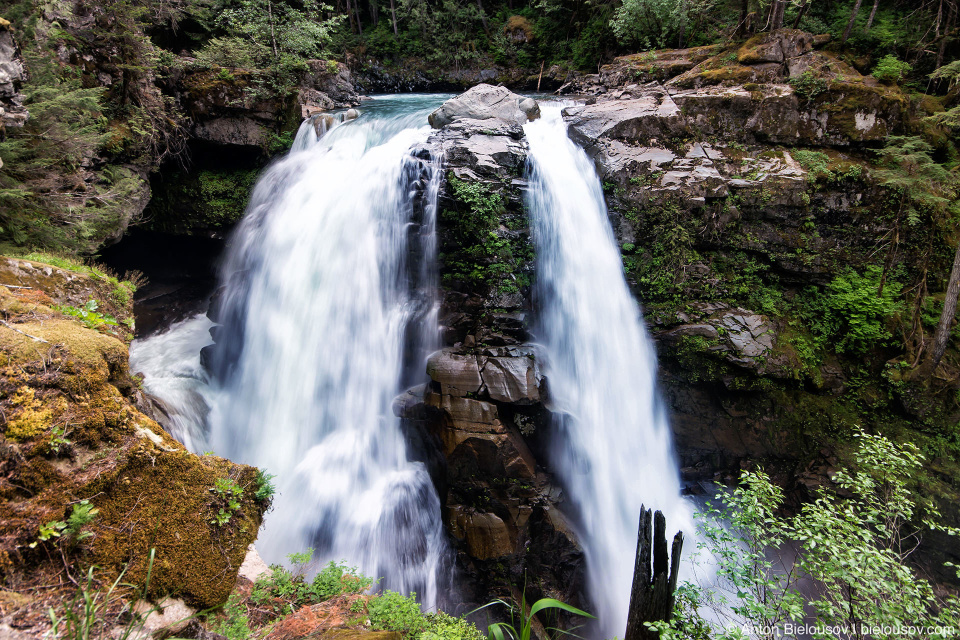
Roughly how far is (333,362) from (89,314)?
3.88m

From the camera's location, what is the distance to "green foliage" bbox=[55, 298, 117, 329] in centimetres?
454

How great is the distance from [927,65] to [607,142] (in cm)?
887

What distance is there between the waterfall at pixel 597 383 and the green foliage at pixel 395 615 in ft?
15.1

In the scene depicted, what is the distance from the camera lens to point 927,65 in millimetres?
10633

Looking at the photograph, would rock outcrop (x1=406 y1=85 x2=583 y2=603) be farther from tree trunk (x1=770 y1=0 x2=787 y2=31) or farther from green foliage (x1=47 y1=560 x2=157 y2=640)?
tree trunk (x1=770 y1=0 x2=787 y2=31)

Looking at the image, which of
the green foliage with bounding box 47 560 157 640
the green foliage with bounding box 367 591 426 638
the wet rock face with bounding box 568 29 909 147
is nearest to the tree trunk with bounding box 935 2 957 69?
the wet rock face with bounding box 568 29 909 147

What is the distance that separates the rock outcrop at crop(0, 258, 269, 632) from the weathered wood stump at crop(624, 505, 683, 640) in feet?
11.7

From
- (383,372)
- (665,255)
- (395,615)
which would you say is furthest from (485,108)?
(395,615)

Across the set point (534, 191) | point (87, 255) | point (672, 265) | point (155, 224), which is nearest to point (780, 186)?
point (672, 265)

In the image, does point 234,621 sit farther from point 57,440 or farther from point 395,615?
point 57,440

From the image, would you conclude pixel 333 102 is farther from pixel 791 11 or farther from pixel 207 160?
pixel 791 11

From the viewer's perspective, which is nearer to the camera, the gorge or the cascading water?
the cascading water

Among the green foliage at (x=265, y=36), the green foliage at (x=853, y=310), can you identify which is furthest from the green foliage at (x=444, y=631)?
the green foliage at (x=265, y=36)

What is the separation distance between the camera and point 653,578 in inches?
165
